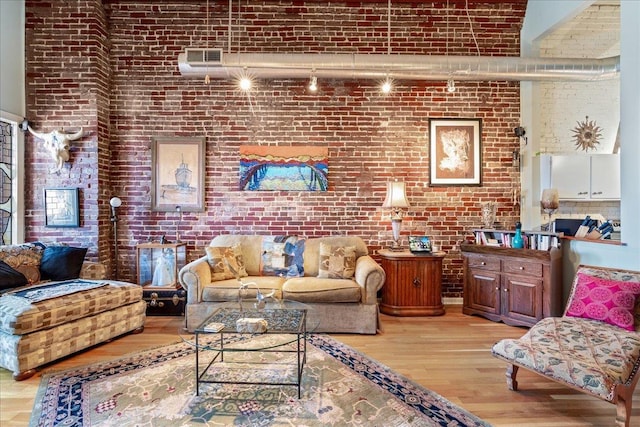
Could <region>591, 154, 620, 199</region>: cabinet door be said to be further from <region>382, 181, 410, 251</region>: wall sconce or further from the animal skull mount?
the animal skull mount

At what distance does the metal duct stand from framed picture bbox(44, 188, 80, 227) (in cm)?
216

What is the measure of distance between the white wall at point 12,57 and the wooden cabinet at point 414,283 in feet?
16.1

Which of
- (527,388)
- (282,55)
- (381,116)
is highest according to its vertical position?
(282,55)

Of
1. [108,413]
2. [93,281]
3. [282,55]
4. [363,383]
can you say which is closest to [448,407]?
[363,383]

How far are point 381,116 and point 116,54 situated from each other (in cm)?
363

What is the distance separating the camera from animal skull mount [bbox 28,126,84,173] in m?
4.25

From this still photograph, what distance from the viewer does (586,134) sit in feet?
16.6

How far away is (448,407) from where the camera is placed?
2309mm

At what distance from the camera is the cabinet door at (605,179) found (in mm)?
4855

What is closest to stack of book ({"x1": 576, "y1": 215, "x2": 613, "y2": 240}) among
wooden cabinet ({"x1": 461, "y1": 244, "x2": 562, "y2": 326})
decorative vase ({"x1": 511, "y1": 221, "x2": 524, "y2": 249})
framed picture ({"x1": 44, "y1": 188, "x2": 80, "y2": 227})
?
wooden cabinet ({"x1": 461, "y1": 244, "x2": 562, "y2": 326})

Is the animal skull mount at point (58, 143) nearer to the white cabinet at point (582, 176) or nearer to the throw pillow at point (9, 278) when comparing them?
the throw pillow at point (9, 278)

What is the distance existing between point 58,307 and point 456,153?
474 centimetres

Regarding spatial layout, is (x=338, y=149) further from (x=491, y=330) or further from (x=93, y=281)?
(x=93, y=281)

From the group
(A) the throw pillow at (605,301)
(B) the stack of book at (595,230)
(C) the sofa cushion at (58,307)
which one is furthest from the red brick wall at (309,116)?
(A) the throw pillow at (605,301)
